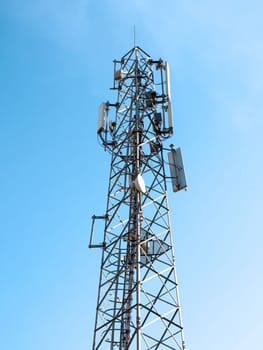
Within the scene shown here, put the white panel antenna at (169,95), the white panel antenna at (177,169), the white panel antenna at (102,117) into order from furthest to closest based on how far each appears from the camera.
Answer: the white panel antenna at (102,117), the white panel antenna at (169,95), the white panel antenna at (177,169)

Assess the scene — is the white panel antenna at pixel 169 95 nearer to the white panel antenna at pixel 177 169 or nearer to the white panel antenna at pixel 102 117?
the white panel antenna at pixel 177 169

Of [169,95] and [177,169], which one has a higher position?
[169,95]

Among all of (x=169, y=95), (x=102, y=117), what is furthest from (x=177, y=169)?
(x=102, y=117)

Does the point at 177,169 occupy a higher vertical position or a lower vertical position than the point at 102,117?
lower

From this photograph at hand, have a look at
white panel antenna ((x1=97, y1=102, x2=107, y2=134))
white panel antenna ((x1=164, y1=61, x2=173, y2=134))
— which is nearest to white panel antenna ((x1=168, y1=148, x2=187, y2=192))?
white panel antenna ((x1=164, y1=61, x2=173, y2=134))

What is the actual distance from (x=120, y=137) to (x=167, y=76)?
300 centimetres

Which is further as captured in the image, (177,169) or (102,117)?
(102,117)

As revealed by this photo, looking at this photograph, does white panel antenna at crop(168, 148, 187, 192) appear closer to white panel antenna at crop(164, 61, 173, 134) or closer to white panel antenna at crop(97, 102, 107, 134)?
white panel antenna at crop(164, 61, 173, 134)

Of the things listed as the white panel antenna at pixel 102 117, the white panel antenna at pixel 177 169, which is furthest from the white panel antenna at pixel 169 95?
the white panel antenna at pixel 102 117

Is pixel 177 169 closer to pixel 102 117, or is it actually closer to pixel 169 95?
pixel 169 95

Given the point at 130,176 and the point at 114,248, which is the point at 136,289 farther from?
the point at 130,176

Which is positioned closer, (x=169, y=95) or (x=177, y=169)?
(x=177, y=169)

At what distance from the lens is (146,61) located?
57.6 feet

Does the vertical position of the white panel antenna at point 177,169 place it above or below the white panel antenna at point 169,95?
below
